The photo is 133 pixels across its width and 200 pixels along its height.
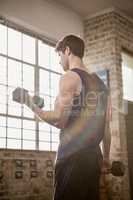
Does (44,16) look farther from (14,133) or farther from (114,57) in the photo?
(14,133)

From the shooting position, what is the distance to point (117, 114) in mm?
5707

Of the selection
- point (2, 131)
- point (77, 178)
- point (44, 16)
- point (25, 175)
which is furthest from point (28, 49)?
point (77, 178)

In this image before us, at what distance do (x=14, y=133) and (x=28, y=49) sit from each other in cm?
132

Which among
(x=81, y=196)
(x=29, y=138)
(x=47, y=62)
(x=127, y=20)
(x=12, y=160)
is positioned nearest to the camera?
(x=81, y=196)

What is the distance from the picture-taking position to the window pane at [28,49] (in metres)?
5.15

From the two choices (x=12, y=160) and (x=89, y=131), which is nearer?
(x=89, y=131)

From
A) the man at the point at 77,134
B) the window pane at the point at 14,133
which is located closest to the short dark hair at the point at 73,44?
the man at the point at 77,134

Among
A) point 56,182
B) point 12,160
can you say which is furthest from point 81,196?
point 12,160

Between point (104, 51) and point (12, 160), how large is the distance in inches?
104

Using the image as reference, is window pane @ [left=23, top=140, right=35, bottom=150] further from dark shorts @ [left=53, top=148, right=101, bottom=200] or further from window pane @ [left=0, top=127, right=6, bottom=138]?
dark shorts @ [left=53, top=148, right=101, bottom=200]

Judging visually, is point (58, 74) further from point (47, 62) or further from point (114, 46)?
point (114, 46)

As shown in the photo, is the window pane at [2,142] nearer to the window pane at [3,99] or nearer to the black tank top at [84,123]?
the window pane at [3,99]

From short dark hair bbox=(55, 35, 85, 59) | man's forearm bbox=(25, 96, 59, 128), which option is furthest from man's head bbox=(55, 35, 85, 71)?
man's forearm bbox=(25, 96, 59, 128)

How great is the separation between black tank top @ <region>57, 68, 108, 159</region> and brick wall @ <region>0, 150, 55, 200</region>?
104 inches
